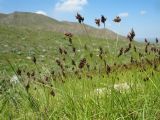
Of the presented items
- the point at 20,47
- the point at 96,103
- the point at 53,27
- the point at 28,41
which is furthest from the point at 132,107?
the point at 53,27

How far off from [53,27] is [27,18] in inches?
738

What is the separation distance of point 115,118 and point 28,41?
2262 cm

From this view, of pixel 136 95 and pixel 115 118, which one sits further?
pixel 136 95

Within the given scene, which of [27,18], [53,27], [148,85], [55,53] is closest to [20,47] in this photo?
[55,53]

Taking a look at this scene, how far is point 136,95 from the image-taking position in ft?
15.0

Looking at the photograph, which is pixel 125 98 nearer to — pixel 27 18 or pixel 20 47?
pixel 20 47

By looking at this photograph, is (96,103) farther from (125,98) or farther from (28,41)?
(28,41)

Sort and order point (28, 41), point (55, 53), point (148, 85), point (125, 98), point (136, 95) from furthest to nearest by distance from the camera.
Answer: point (28, 41) → point (55, 53) → point (148, 85) → point (136, 95) → point (125, 98)

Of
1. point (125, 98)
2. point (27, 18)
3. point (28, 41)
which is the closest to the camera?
point (125, 98)

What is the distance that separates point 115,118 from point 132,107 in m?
0.41

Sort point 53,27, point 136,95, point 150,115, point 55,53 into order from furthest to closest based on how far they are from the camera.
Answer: point 53,27
point 55,53
point 136,95
point 150,115

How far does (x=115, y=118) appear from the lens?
3.93m

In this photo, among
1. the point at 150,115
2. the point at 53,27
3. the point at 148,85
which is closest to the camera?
the point at 150,115

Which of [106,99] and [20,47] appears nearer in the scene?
[106,99]
